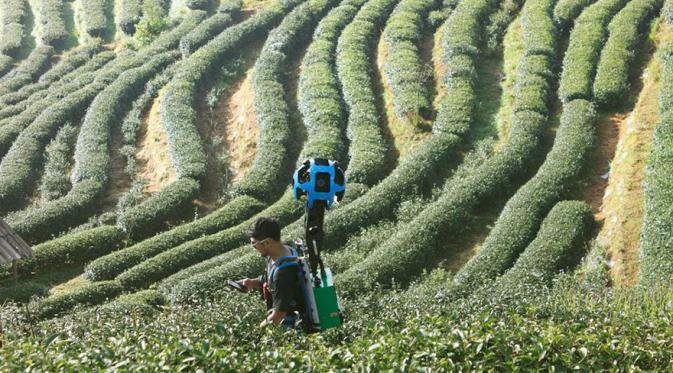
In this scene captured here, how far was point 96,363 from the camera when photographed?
20.6 feet

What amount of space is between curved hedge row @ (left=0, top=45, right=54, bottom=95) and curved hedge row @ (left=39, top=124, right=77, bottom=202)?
28.9 ft

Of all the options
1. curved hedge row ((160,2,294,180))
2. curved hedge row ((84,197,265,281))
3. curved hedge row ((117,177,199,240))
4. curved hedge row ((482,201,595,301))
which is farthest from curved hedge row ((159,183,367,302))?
curved hedge row ((160,2,294,180))

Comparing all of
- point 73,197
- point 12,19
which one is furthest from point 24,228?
point 12,19

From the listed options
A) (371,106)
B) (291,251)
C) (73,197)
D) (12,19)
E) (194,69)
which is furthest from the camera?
(12,19)

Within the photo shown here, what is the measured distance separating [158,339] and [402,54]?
24.1 meters

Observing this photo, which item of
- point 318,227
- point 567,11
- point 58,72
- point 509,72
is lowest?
point 318,227

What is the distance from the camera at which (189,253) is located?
20594 mm

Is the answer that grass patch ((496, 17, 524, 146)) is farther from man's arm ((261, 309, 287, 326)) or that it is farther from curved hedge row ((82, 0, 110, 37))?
curved hedge row ((82, 0, 110, 37))

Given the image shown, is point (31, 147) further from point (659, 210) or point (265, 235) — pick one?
point (265, 235)

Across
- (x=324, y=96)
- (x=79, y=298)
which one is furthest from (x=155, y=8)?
(x=79, y=298)

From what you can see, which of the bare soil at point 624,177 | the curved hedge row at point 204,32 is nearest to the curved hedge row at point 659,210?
the bare soil at point 624,177

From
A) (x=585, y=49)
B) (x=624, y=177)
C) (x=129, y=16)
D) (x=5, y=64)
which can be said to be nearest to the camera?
(x=624, y=177)

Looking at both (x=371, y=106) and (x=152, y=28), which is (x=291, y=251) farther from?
(x=152, y=28)

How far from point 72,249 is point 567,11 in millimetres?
20969
